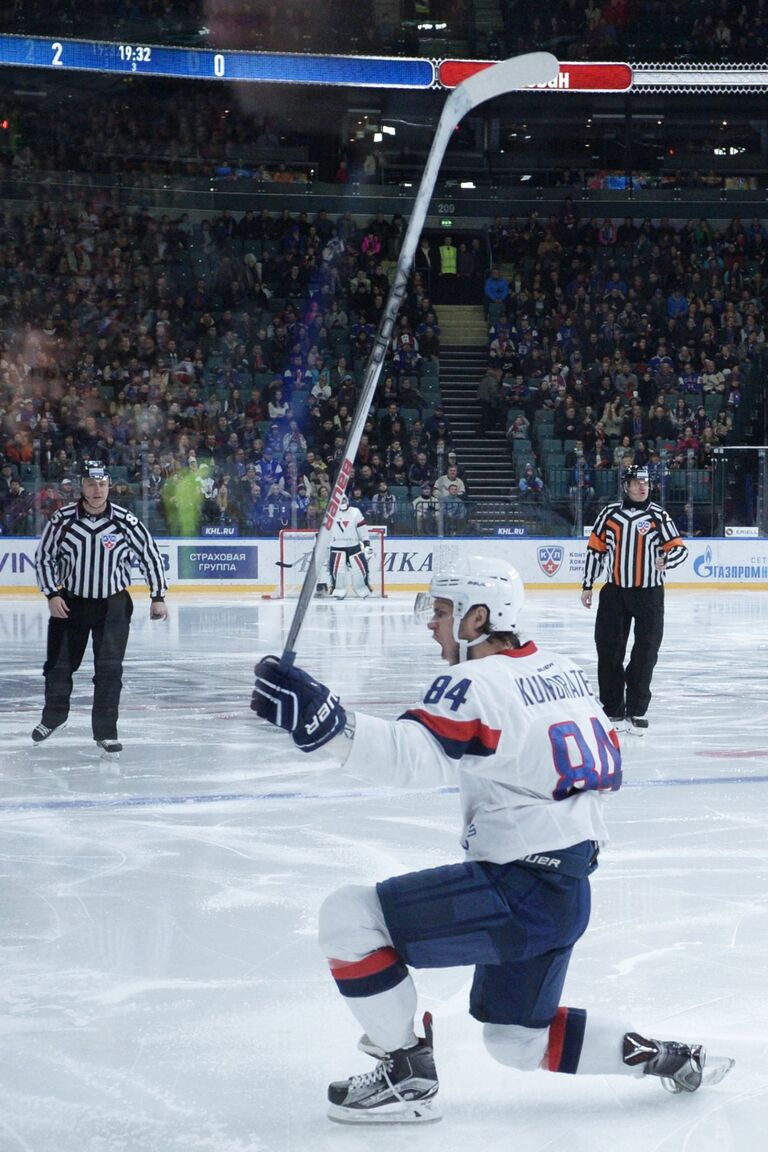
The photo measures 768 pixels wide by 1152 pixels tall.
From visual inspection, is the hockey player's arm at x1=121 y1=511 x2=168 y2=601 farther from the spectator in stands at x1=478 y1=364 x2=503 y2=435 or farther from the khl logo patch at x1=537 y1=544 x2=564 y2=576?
the spectator in stands at x1=478 y1=364 x2=503 y2=435

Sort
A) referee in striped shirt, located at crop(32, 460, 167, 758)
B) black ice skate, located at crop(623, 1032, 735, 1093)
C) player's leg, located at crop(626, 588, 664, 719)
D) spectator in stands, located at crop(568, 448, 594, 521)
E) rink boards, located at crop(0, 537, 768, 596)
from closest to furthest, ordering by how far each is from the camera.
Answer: black ice skate, located at crop(623, 1032, 735, 1093) → referee in striped shirt, located at crop(32, 460, 167, 758) → player's leg, located at crop(626, 588, 664, 719) → rink boards, located at crop(0, 537, 768, 596) → spectator in stands, located at crop(568, 448, 594, 521)

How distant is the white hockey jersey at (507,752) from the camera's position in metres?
2.53

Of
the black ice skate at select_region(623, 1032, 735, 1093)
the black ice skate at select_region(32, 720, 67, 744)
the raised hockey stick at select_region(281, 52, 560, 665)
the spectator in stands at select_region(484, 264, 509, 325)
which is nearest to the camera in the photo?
the black ice skate at select_region(623, 1032, 735, 1093)

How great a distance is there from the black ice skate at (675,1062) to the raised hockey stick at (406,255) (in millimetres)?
1008

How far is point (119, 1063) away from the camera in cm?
297

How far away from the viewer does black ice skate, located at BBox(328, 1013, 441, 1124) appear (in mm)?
2707

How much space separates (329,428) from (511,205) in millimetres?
8484

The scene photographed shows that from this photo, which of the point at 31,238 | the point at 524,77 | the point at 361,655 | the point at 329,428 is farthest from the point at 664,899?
the point at 31,238

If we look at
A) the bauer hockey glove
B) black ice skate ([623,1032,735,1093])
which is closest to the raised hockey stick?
the bauer hockey glove

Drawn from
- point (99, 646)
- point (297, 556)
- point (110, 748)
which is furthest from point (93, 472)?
point (297, 556)

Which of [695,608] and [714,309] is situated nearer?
[695,608]

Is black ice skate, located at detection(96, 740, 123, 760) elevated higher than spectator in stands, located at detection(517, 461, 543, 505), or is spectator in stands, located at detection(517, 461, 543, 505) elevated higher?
spectator in stands, located at detection(517, 461, 543, 505)

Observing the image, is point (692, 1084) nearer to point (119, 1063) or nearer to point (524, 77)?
point (119, 1063)

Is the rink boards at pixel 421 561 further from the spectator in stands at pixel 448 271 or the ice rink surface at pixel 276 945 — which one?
the ice rink surface at pixel 276 945
